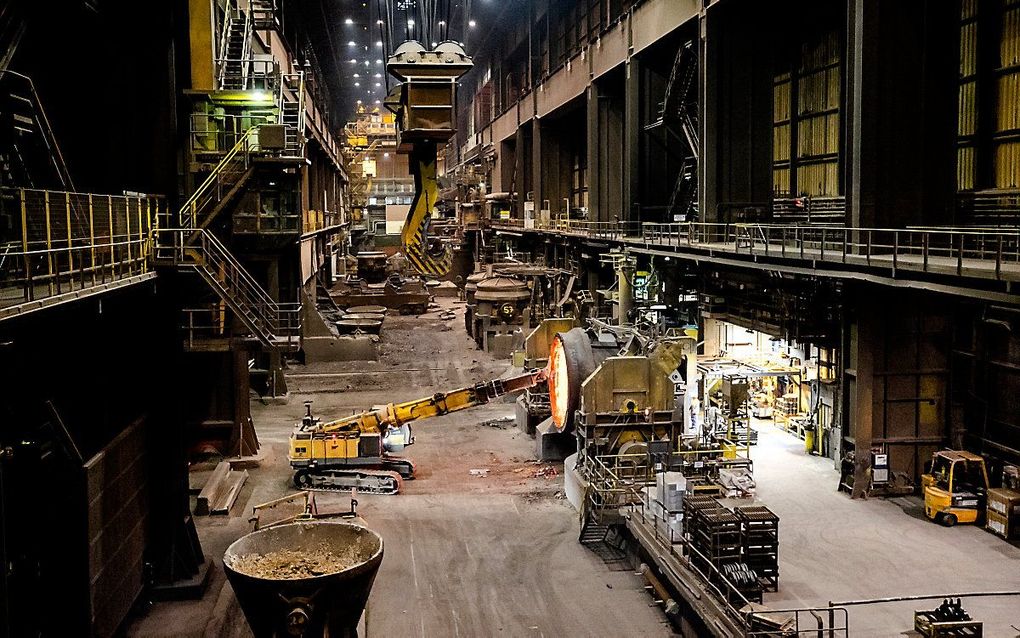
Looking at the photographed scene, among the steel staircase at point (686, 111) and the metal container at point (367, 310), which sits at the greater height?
the steel staircase at point (686, 111)

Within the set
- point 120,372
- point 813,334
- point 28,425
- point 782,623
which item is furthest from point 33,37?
point 813,334

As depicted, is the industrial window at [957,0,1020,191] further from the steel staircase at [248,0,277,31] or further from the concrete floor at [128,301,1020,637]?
the steel staircase at [248,0,277,31]

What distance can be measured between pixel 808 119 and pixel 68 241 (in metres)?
21.8

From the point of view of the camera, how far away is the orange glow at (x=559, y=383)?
20.1 metres

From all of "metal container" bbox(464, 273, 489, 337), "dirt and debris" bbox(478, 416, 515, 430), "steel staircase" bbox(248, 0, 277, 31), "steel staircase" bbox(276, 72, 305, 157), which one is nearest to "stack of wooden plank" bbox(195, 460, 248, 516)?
"steel staircase" bbox(276, 72, 305, 157)

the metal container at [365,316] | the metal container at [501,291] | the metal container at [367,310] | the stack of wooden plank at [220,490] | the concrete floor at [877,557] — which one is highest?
the metal container at [501,291]

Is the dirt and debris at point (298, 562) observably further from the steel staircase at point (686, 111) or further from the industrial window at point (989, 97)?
the steel staircase at point (686, 111)

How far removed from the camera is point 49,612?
1130cm

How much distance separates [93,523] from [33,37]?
24.1 ft

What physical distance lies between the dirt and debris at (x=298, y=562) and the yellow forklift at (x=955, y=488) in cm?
1136

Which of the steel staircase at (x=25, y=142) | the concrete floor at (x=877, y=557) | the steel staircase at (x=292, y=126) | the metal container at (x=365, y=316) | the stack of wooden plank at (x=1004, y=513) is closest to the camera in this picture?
the steel staircase at (x=25, y=142)

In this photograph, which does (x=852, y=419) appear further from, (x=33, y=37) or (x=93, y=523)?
(x=33, y=37)

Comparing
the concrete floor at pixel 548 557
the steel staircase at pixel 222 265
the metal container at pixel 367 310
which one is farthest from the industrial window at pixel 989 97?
the metal container at pixel 367 310

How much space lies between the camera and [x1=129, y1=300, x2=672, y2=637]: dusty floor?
14008 mm
